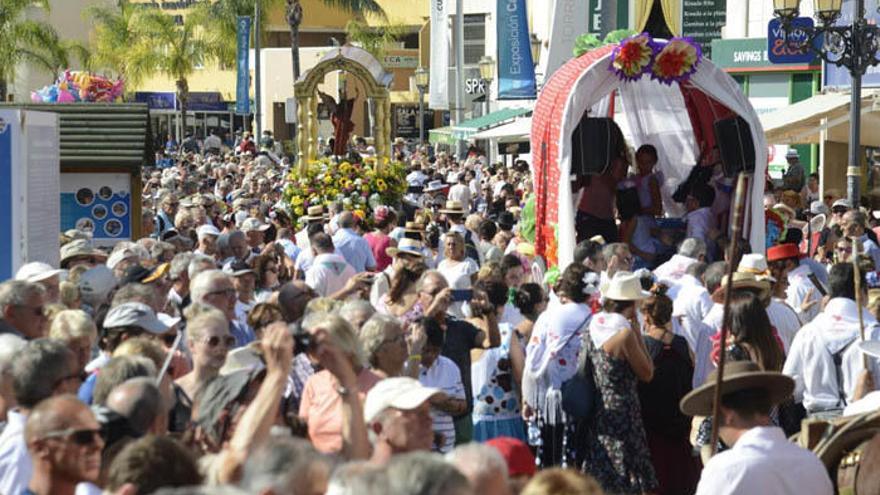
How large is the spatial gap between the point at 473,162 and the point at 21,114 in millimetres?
24245

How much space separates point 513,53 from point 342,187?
40.6 ft

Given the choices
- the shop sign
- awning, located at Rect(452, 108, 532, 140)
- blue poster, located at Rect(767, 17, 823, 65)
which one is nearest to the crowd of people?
blue poster, located at Rect(767, 17, 823, 65)

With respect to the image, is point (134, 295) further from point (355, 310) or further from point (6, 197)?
point (6, 197)

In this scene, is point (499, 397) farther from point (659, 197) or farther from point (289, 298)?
point (659, 197)

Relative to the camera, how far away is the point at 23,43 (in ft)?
192

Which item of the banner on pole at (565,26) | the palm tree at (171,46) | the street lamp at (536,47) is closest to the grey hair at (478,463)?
the banner on pole at (565,26)

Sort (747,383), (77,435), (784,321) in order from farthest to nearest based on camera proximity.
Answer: (784,321), (747,383), (77,435)

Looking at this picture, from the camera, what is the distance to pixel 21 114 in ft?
38.2

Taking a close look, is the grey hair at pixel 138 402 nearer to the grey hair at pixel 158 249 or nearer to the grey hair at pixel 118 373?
the grey hair at pixel 118 373

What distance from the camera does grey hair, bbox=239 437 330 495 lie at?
4398 mm

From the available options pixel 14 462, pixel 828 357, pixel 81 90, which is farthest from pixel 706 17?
pixel 14 462

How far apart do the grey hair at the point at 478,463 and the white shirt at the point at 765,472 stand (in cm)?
169

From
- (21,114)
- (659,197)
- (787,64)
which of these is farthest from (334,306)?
(787,64)

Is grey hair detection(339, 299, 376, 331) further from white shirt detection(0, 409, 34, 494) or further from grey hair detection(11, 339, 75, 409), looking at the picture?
white shirt detection(0, 409, 34, 494)
